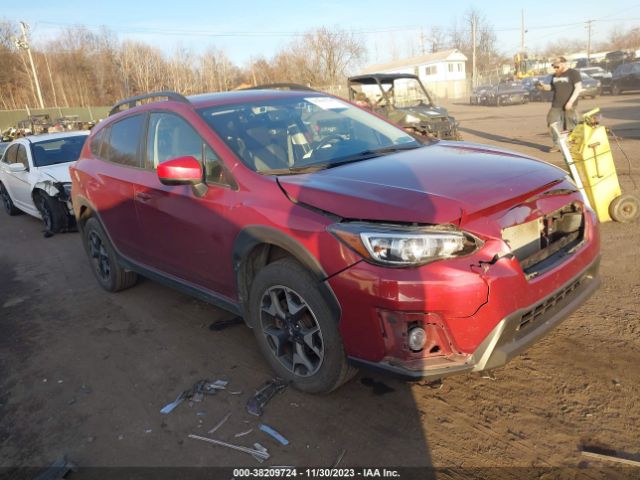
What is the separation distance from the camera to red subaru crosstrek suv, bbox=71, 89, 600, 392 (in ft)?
7.99

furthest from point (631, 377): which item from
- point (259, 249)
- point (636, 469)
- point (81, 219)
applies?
point (81, 219)

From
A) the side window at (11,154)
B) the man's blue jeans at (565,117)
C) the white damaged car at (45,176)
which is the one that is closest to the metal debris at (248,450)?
the white damaged car at (45,176)

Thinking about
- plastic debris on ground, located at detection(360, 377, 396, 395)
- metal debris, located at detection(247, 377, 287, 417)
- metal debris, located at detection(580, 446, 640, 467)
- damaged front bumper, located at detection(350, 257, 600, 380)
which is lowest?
metal debris, located at detection(580, 446, 640, 467)

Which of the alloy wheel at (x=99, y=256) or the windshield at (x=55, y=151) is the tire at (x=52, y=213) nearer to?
the windshield at (x=55, y=151)

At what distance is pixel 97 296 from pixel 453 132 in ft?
33.5

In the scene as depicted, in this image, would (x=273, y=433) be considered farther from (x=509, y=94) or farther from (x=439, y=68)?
(x=439, y=68)

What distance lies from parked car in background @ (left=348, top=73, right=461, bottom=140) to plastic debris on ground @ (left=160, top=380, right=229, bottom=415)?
32.6 ft

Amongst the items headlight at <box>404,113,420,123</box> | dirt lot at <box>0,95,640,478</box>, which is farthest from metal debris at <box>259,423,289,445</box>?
headlight at <box>404,113,420,123</box>

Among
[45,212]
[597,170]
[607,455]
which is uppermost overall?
[597,170]

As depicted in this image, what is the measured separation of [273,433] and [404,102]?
485 inches

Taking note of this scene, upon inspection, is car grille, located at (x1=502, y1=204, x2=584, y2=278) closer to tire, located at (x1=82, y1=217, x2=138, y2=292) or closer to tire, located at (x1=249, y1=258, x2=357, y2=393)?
tire, located at (x1=249, y1=258, x2=357, y2=393)

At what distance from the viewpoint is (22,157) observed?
353 inches

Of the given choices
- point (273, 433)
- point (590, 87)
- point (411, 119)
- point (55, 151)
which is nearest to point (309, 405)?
point (273, 433)

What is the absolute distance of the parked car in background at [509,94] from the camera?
3212 cm
